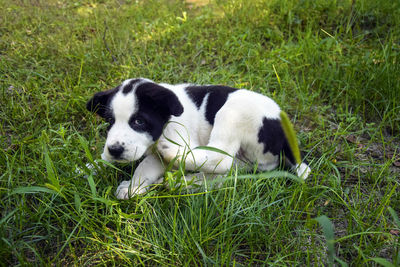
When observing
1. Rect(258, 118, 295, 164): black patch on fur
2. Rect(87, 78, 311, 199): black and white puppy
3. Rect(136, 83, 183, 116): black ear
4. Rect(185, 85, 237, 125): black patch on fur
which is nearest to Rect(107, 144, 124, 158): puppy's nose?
Rect(87, 78, 311, 199): black and white puppy

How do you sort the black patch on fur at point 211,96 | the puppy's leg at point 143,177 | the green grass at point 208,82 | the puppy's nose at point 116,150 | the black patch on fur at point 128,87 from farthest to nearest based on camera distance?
the black patch on fur at point 211,96
the black patch on fur at point 128,87
the puppy's leg at point 143,177
the puppy's nose at point 116,150
the green grass at point 208,82

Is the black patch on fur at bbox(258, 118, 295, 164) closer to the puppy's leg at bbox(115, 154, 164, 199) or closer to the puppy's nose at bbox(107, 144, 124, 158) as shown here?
the puppy's leg at bbox(115, 154, 164, 199)

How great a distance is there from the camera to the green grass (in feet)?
7.18

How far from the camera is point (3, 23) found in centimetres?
507

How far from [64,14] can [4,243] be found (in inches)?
182

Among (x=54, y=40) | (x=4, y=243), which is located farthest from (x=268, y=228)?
(x=54, y=40)

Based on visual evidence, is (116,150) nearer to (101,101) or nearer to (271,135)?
(101,101)

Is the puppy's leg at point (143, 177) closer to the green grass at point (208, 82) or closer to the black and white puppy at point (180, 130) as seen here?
the black and white puppy at point (180, 130)

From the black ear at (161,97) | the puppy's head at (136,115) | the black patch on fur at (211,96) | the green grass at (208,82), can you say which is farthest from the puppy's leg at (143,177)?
the black patch on fur at (211,96)

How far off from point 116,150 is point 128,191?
0.32 m

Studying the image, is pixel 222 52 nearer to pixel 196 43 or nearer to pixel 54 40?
pixel 196 43

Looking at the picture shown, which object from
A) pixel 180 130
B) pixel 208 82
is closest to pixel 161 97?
pixel 180 130

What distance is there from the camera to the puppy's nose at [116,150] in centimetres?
241

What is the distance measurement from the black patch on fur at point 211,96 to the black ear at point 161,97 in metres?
0.53
